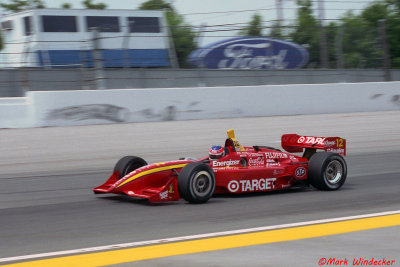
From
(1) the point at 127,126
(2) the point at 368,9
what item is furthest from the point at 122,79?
(2) the point at 368,9

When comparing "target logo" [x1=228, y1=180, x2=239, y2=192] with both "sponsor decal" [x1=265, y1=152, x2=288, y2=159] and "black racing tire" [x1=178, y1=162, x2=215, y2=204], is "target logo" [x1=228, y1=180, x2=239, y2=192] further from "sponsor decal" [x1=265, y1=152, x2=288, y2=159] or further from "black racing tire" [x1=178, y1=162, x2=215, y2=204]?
"sponsor decal" [x1=265, y1=152, x2=288, y2=159]

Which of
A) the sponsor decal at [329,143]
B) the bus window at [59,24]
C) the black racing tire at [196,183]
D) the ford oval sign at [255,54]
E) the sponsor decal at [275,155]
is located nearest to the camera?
the black racing tire at [196,183]

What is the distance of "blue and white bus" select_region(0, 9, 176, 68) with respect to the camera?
18.1m

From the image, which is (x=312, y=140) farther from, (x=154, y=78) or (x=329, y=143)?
(x=154, y=78)

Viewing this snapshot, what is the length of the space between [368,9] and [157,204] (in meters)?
28.9

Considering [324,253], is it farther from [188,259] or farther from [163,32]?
[163,32]

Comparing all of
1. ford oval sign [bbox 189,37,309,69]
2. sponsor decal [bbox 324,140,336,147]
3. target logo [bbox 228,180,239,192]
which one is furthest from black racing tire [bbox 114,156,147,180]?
ford oval sign [bbox 189,37,309,69]

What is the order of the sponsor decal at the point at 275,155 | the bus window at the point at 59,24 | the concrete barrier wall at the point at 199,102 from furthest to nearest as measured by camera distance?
1. the bus window at the point at 59,24
2. the concrete barrier wall at the point at 199,102
3. the sponsor decal at the point at 275,155

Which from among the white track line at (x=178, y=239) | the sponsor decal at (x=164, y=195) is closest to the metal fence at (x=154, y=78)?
the sponsor decal at (x=164, y=195)

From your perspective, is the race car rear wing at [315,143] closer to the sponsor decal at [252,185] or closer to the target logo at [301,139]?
the target logo at [301,139]

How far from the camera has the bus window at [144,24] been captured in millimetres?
20672

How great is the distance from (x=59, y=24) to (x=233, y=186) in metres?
15.5

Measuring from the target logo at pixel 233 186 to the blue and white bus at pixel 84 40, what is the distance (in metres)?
9.90

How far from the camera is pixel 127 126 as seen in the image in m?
16.2
